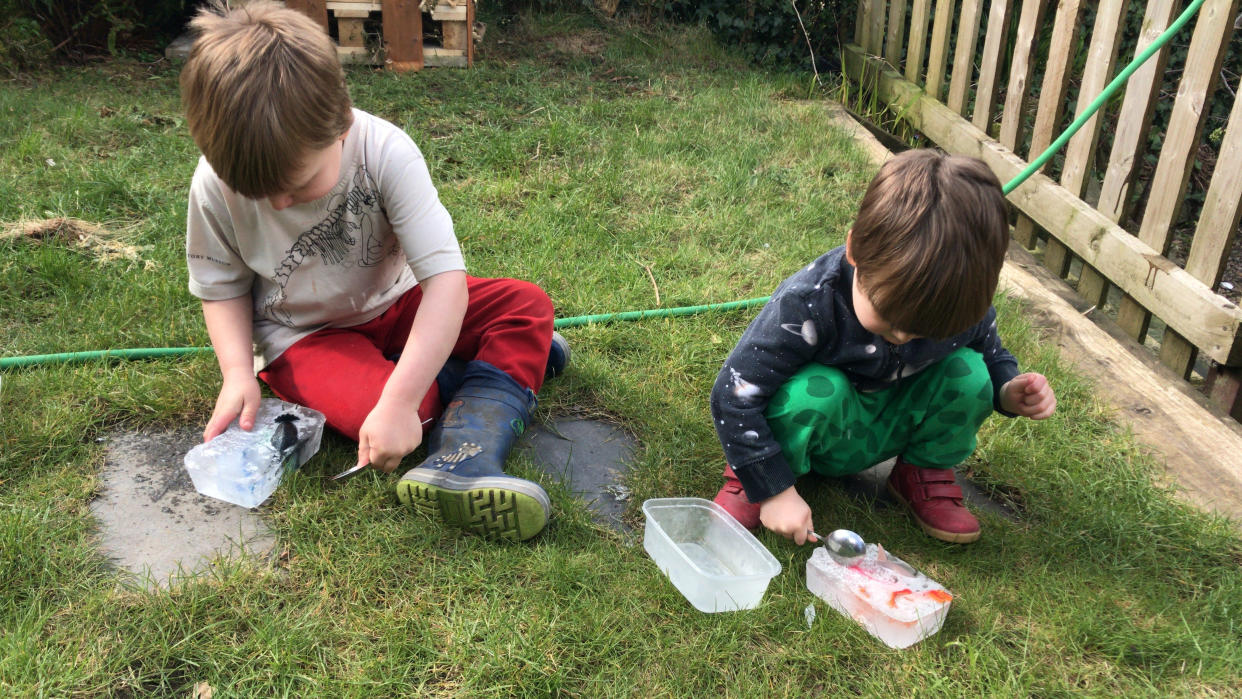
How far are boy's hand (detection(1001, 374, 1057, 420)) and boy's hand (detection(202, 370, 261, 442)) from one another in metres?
1.68

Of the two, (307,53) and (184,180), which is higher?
(307,53)

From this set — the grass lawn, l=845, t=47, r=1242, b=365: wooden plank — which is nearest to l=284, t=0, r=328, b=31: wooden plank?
the grass lawn

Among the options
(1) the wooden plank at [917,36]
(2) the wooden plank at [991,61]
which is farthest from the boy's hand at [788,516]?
(1) the wooden plank at [917,36]

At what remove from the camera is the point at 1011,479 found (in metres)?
2.35

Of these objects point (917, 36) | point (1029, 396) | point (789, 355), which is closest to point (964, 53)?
point (917, 36)

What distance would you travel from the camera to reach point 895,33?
16.3ft

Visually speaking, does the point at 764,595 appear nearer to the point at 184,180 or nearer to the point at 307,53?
the point at 307,53

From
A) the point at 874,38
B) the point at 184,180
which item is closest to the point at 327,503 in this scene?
the point at 184,180

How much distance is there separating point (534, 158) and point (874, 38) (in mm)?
2315

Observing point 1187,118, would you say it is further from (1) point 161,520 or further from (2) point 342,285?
(1) point 161,520

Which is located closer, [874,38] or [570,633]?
[570,633]

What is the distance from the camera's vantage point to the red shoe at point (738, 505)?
2105mm

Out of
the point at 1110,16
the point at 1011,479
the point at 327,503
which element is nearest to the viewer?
the point at 327,503

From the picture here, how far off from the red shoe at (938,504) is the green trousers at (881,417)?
26 millimetres
